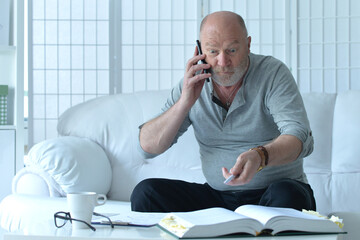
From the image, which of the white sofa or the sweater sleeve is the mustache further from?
the white sofa

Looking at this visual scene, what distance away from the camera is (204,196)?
2100 millimetres

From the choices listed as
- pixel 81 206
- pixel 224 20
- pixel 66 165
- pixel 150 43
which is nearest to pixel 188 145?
pixel 66 165

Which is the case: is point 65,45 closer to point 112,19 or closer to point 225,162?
point 112,19

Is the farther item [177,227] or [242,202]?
[242,202]

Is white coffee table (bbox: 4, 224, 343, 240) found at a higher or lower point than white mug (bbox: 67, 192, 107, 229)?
lower

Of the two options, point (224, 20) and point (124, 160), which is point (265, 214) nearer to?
point (224, 20)

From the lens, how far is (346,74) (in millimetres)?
3838

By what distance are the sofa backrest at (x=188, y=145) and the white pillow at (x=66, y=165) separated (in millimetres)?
204

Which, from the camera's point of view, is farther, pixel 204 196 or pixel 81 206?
pixel 204 196

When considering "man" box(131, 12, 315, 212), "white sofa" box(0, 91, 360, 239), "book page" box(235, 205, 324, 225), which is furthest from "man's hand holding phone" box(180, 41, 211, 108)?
"book page" box(235, 205, 324, 225)

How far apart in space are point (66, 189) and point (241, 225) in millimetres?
1433

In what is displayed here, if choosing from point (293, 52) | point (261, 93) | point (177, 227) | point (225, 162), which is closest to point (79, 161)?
point (225, 162)

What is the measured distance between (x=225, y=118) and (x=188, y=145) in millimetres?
733

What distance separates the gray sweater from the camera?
80.7 inches
